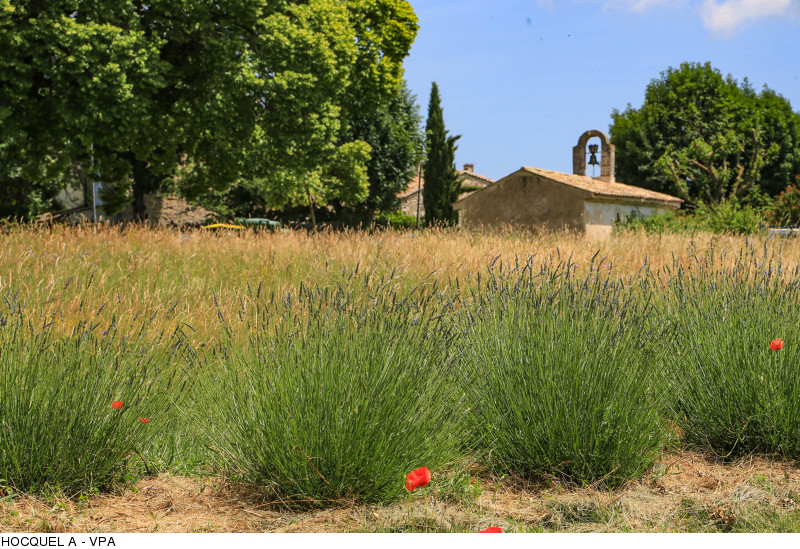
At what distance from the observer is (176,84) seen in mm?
18688

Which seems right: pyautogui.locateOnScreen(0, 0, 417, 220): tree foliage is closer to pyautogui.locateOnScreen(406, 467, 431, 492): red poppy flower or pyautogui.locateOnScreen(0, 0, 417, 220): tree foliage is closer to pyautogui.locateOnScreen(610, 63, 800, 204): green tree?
pyautogui.locateOnScreen(406, 467, 431, 492): red poppy flower

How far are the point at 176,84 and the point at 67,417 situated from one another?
17.0 m

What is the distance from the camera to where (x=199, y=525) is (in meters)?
3.07

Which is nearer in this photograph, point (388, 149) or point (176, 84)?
point (176, 84)

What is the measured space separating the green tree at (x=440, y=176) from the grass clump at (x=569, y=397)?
27388mm

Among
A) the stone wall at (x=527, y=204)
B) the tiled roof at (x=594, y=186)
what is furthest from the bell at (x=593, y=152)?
the stone wall at (x=527, y=204)

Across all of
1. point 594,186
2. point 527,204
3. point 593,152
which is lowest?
point 527,204

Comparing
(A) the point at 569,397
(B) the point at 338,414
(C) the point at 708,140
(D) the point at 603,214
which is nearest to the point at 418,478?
(B) the point at 338,414

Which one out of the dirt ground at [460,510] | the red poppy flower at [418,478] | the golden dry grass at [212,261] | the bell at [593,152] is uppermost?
the bell at [593,152]

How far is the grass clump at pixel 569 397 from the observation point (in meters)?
3.48

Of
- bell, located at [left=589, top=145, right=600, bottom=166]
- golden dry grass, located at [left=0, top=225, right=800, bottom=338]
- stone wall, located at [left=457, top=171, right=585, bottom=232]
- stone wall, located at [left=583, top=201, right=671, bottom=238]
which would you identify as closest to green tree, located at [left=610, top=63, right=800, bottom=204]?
bell, located at [left=589, top=145, right=600, bottom=166]

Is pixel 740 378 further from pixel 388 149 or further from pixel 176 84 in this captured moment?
pixel 388 149

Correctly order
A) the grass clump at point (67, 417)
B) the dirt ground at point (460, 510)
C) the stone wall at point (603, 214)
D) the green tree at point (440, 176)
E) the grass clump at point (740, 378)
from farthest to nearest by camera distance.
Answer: the green tree at point (440, 176), the stone wall at point (603, 214), the grass clump at point (740, 378), the grass clump at point (67, 417), the dirt ground at point (460, 510)

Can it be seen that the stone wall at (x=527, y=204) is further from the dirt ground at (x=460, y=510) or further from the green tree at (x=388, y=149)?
the dirt ground at (x=460, y=510)
